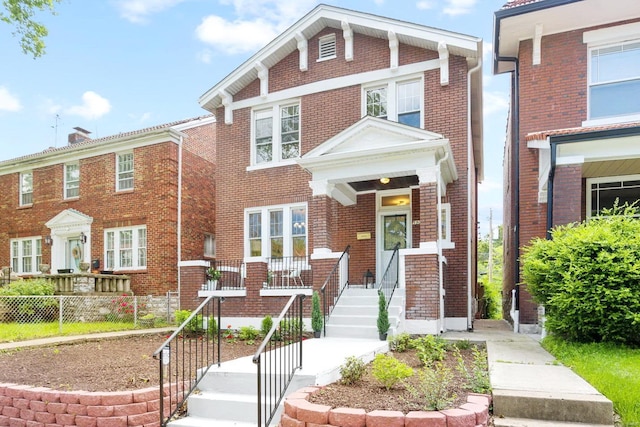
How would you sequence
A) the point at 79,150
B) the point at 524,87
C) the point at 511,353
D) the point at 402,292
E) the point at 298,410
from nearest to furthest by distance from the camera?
the point at 298,410 → the point at 511,353 → the point at 402,292 → the point at 524,87 → the point at 79,150

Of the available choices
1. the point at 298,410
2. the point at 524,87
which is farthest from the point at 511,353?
the point at 524,87

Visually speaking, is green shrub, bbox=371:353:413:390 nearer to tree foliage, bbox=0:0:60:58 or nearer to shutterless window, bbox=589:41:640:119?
shutterless window, bbox=589:41:640:119

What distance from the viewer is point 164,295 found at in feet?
52.9

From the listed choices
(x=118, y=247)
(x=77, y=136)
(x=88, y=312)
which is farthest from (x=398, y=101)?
(x=77, y=136)

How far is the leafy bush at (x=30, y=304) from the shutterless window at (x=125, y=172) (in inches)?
171

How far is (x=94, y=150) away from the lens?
18.0 m

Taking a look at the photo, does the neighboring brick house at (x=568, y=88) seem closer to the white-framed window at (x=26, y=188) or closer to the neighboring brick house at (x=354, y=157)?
the neighboring brick house at (x=354, y=157)

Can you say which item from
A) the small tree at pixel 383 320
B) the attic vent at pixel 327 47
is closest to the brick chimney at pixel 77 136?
the attic vent at pixel 327 47

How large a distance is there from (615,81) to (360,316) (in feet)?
23.8

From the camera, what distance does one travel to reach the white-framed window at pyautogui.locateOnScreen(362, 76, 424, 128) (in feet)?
38.6

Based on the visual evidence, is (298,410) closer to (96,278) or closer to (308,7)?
(308,7)

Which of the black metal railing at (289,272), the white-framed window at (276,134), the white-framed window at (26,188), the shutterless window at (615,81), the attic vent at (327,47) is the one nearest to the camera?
the shutterless window at (615,81)

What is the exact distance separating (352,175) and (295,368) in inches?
212

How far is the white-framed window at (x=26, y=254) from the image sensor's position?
761 inches
